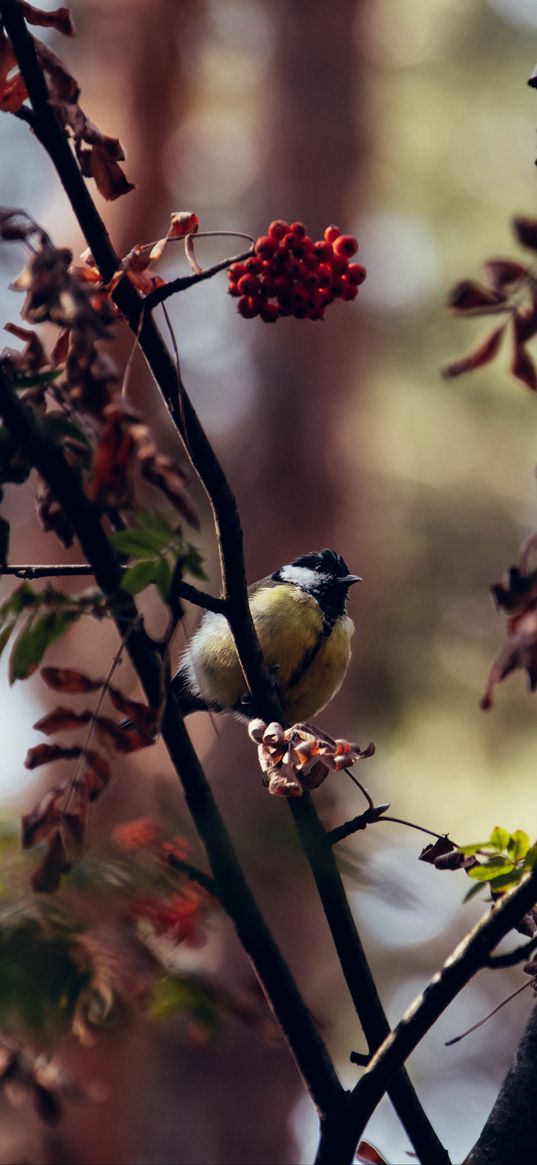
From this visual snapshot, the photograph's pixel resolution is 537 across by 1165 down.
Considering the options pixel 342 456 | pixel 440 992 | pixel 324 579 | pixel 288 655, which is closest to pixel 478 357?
pixel 440 992

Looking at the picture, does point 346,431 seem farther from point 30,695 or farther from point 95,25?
point 95,25

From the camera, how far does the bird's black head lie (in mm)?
4402

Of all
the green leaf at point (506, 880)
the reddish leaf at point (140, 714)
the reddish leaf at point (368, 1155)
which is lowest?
the reddish leaf at point (368, 1155)

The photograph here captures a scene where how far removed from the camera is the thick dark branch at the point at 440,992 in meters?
1.70

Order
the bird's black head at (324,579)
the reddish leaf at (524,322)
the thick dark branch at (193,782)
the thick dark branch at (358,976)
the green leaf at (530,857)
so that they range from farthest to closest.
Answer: the bird's black head at (324,579), the thick dark branch at (358,976), the green leaf at (530,857), the thick dark branch at (193,782), the reddish leaf at (524,322)

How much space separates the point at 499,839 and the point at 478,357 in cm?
82

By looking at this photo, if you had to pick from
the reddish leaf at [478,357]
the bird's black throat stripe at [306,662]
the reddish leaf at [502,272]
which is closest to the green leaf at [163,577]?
the reddish leaf at [478,357]

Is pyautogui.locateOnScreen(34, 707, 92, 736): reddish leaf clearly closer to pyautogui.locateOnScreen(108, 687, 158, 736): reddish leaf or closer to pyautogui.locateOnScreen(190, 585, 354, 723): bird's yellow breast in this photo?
pyautogui.locateOnScreen(108, 687, 158, 736): reddish leaf

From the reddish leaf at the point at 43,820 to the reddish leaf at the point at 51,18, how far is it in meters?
1.16

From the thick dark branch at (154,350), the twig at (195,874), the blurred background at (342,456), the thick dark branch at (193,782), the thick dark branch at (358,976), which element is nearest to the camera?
the thick dark branch at (193,782)

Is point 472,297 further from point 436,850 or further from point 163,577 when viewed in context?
point 436,850

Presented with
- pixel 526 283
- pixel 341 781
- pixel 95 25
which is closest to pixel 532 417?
pixel 341 781

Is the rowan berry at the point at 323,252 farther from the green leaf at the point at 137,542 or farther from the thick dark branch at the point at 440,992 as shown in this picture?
the thick dark branch at the point at 440,992

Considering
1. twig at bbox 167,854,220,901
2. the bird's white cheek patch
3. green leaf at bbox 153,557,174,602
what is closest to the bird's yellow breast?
the bird's white cheek patch
